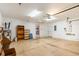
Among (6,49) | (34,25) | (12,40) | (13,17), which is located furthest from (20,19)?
(6,49)

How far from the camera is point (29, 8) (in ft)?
4.40

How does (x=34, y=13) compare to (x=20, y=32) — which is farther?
(x=20, y=32)

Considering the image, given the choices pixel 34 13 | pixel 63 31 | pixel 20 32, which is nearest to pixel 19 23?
pixel 20 32

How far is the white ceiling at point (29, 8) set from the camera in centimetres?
124

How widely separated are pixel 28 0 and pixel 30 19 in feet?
1.49

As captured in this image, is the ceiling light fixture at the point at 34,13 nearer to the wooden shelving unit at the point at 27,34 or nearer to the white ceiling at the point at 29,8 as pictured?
the white ceiling at the point at 29,8

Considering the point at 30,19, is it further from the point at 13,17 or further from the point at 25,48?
the point at 25,48

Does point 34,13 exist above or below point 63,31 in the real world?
above

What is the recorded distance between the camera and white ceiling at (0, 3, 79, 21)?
1241 millimetres

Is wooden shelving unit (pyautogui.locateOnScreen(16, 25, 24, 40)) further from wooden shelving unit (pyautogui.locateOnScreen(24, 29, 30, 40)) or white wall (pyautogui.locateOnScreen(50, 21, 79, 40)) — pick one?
white wall (pyautogui.locateOnScreen(50, 21, 79, 40))

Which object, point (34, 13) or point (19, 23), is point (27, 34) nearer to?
point (19, 23)

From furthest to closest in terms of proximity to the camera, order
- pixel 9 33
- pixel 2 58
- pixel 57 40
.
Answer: pixel 57 40, pixel 9 33, pixel 2 58

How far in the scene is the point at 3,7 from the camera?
4.12 feet

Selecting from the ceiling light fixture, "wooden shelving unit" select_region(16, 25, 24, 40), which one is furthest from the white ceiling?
"wooden shelving unit" select_region(16, 25, 24, 40)
